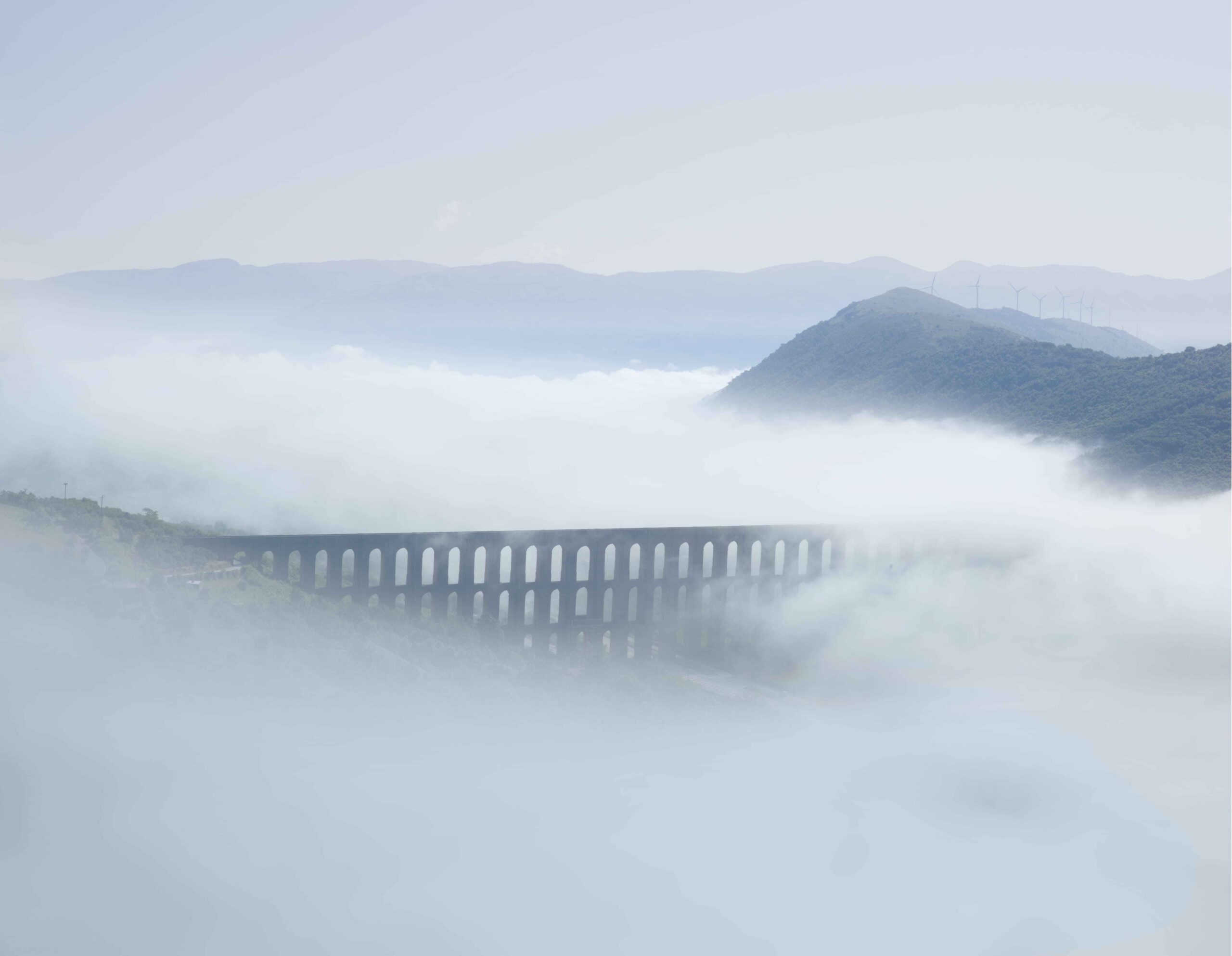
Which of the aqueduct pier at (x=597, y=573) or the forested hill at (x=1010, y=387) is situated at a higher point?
the forested hill at (x=1010, y=387)

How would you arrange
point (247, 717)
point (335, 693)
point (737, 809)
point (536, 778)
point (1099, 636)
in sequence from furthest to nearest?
point (1099, 636), point (737, 809), point (536, 778), point (335, 693), point (247, 717)

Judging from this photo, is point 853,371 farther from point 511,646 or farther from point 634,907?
point 634,907

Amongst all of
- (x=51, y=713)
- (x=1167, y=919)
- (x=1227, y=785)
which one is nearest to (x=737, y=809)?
(x=1167, y=919)

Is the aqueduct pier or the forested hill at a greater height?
the forested hill

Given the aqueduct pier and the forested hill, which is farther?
the forested hill

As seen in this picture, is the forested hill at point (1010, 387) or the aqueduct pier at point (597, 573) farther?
the forested hill at point (1010, 387)
